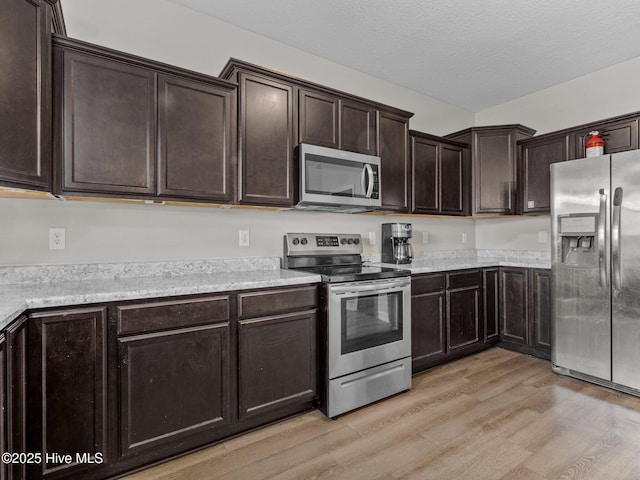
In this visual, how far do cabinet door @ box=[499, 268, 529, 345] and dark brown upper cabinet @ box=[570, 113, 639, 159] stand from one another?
1304 millimetres

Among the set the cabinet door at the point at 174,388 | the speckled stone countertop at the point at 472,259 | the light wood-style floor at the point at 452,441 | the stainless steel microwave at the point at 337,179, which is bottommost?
the light wood-style floor at the point at 452,441

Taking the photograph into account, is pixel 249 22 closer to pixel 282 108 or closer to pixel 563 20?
pixel 282 108

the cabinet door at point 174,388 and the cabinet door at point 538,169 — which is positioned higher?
the cabinet door at point 538,169

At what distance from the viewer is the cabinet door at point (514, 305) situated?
3400 mm

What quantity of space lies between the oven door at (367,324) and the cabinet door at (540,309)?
155cm

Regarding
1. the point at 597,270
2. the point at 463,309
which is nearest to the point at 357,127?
the point at 463,309

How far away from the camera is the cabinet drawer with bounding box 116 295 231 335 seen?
167 centimetres

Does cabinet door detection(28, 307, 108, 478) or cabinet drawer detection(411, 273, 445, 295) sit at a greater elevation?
cabinet drawer detection(411, 273, 445, 295)

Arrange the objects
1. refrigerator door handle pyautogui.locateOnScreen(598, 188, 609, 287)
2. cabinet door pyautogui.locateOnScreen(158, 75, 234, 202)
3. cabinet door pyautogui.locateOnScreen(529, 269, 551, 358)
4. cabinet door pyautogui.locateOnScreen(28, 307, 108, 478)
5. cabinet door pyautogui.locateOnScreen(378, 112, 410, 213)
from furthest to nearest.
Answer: cabinet door pyautogui.locateOnScreen(529, 269, 551, 358)
cabinet door pyautogui.locateOnScreen(378, 112, 410, 213)
refrigerator door handle pyautogui.locateOnScreen(598, 188, 609, 287)
cabinet door pyautogui.locateOnScreen(158, 75, 234, 202)
cabinet door pyautogui.locateOnScreen(28, 307, 108, 478)

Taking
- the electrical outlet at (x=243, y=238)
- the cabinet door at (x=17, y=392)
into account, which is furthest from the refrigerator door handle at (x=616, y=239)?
the cabinet door at (x=17, y=392)

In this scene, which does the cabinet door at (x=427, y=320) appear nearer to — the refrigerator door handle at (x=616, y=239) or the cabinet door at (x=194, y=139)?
the refrigerator door handle at (x=616, y=239)

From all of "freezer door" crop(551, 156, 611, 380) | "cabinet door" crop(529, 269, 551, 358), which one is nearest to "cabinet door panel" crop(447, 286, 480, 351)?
"cabinet door" crop(529, 269, 551, 358)

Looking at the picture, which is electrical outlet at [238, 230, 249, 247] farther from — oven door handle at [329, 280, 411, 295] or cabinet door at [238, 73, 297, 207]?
oven door handle at [329, 280, 411, 295]

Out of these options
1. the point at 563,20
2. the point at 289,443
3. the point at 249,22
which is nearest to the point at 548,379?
the point at 289,443
